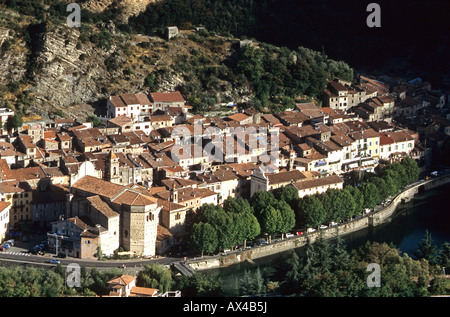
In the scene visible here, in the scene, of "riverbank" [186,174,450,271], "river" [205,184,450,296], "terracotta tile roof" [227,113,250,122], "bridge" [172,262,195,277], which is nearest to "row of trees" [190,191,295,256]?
"riverbank" [186,174,450,271]

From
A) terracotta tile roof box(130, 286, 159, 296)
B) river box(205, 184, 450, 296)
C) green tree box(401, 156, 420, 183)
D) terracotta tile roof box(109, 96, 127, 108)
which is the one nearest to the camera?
terracotta tile roof box(130, 286, 159, 296)

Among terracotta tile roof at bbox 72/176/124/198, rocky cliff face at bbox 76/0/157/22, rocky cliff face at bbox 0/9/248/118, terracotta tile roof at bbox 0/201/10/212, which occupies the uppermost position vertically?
rocky cliff face at bbox 76/0/157/22

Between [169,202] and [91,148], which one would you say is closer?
[169,202]

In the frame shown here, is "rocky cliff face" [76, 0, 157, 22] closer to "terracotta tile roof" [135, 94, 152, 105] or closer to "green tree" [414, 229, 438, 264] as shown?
"terracotta tile roof" [135, 94, 152, 105]

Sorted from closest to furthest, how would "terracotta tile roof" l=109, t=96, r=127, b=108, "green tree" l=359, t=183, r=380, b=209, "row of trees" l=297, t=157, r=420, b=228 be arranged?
"row of trees" l=297, t=157, r=420, b=228 → "green tree" l=359, t=183, r=380, b=209 → "terracotta tile roof" l=109, t=96, r=127, b=108

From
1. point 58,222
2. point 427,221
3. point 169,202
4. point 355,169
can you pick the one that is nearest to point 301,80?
point 355,169

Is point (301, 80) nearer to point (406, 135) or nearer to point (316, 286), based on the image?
point (406, 135)

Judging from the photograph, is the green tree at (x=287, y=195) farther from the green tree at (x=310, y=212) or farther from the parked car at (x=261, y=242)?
the parked car at (x=261, y=242)
